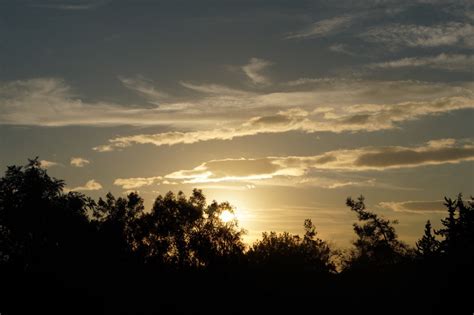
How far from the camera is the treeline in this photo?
36656 mm

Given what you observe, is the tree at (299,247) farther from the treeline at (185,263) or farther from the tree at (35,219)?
the tree at (35,219)

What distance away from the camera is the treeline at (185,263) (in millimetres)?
36656

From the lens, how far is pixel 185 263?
71.8 metres

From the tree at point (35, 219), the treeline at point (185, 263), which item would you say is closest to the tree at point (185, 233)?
the treeline at point (185, 263)

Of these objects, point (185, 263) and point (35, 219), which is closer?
point (35, 219)

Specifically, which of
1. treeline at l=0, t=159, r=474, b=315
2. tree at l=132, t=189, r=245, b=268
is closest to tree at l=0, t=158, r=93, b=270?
treeline at l=0, t=159, r=474, b=315

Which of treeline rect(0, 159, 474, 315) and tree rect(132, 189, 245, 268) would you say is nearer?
treeline rect(0, 159, 474, 315)

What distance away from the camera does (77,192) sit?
65.1 metres

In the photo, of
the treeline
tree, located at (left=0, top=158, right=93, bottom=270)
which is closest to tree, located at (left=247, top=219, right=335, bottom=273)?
the treeline

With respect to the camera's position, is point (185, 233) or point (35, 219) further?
point (185, 233)

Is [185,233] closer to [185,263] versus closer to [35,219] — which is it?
[185,263]

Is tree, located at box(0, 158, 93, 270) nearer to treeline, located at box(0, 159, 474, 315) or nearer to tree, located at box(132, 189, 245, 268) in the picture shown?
treeline, located at box(0, 159, 474, 315)

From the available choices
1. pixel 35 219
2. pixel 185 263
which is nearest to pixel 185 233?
pixel 185 263

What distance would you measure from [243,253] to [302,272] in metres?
23.3
